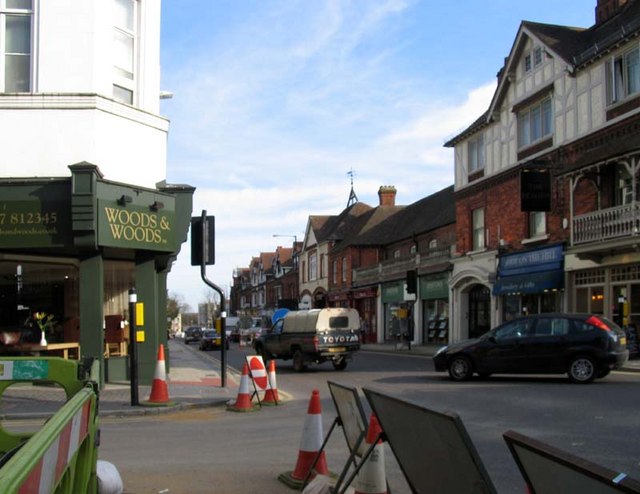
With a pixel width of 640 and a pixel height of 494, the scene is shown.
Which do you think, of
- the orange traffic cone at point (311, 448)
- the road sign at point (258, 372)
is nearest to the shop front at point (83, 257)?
the road sign at point (258, 372)

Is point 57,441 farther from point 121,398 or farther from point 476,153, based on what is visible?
point 476,153

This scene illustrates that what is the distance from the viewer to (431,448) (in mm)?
3678

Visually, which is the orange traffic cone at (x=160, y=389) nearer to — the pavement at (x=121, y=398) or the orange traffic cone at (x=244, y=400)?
the pavement at (x=121, y=398)

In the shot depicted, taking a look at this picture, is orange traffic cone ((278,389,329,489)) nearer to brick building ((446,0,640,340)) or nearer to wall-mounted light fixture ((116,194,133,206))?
wall-mounted light fixture ((116,194,133,206))

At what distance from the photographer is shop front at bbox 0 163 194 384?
14.0 metres

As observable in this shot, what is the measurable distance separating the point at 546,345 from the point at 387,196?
137 ft

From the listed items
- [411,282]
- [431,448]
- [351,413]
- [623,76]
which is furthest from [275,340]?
[431,448]

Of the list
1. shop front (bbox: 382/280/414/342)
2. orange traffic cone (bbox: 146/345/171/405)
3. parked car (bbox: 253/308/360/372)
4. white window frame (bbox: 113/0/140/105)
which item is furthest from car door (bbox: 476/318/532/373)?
shop front (bbox: 382/280/414/342)

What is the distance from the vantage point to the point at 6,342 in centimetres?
1578

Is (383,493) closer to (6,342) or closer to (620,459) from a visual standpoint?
(620,459)

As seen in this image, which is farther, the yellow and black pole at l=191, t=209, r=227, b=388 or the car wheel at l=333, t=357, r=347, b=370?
Result: the car wheel at l=333, t=357, r=347, b=370

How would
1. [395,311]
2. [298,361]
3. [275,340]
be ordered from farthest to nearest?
1. [395,311]
2. [275,340]
3. [298,361]

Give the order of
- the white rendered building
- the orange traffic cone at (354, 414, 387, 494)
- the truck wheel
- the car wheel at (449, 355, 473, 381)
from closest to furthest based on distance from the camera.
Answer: the orange traffic cone at (354, 414, 387, 494), the white rendered building, the car wheel at (449, 355, 473, 381), the truck wheel

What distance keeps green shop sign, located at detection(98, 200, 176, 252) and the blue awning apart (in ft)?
48.9
